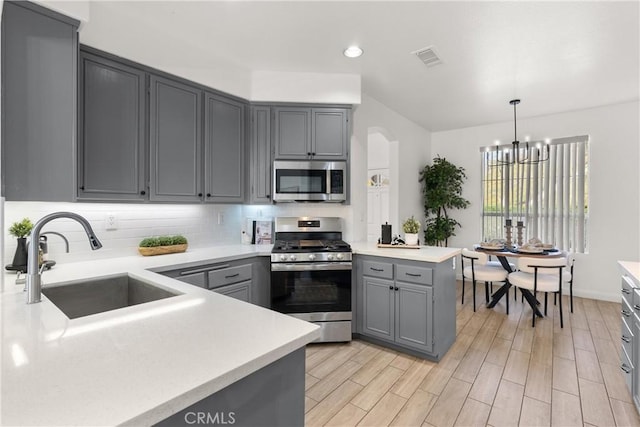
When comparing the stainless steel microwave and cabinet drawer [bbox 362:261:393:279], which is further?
the stainless steel microwave

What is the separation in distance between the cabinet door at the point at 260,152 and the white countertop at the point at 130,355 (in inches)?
76.8

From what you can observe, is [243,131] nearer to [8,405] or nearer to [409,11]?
[409,11]

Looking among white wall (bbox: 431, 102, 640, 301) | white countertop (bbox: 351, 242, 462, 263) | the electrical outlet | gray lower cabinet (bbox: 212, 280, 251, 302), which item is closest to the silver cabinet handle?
gray lower cabinet (bbox: 212, 280, 251, 302)

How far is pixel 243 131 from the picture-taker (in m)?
3.10

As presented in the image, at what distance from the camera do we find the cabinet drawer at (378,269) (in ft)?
9.09

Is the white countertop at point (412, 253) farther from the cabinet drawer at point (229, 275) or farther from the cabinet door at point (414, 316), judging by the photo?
the cabinet drawer at point (229, 275)

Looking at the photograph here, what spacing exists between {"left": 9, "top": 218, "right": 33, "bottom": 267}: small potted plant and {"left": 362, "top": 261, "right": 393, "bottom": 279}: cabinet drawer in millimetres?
2518

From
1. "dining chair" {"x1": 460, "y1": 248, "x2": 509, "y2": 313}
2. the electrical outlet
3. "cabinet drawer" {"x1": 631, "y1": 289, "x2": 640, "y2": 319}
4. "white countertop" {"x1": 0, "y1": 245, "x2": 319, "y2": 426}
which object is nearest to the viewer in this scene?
"white countertop" {"x1": 0, "y1": 245, "x2": 319, "y2": 426}

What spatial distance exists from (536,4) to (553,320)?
3.34 m

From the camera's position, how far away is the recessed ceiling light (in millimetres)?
2703

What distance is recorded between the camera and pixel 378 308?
2.84 m

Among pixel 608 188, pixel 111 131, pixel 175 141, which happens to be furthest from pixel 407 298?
pixel 608 188

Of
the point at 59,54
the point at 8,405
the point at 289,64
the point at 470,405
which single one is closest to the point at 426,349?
the point at 470,405

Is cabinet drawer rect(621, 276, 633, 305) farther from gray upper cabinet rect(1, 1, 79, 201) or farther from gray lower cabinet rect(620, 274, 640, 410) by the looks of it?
gray upper cabinet rect(1, 1, 79, 201)
